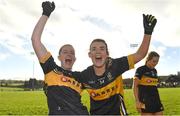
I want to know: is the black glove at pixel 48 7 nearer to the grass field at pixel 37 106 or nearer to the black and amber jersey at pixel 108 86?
the black and amber jersey at pixel 108 86

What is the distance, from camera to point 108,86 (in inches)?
340

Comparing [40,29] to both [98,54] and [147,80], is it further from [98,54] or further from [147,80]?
[147,80]

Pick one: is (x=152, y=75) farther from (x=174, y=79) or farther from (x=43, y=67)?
(x=174, y=79)

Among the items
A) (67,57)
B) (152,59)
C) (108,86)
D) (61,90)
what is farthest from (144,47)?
(152,59)

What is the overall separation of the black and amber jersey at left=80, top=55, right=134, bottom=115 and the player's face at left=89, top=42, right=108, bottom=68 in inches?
7.1

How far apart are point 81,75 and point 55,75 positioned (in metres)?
0.58

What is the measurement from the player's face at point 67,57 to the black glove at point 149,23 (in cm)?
153

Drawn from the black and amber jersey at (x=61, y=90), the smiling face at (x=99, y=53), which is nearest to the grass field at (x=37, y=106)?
the smiling face at (x=99, y=53)

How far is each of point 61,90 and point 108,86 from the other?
93 centimetres

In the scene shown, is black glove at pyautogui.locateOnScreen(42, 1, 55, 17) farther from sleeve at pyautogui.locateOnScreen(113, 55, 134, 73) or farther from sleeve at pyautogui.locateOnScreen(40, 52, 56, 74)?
sleeve at pyautogui.locateOnScreen(113, 55, 134, 73)

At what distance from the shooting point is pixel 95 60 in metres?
8.73

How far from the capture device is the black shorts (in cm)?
1480

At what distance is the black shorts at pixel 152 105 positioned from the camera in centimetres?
1480

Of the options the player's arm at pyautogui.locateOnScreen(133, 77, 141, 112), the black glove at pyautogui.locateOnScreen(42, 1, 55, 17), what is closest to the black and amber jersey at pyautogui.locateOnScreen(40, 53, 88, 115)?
the black glove at pyautogui.locateOnScreen(42, 1, 55, 17)
